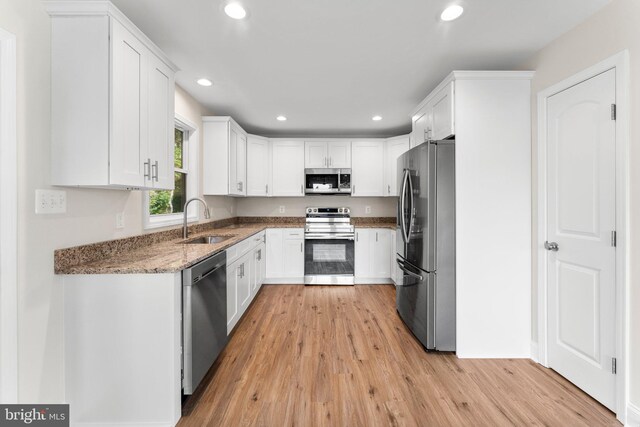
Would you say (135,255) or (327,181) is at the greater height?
(327,181)

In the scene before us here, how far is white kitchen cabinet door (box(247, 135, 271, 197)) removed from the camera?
4.34m

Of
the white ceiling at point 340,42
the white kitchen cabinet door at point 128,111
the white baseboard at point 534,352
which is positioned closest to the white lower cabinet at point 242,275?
the white kitchen cabinet door at point 128,111

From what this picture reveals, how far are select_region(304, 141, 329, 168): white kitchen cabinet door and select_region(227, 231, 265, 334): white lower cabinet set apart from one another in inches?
58.2

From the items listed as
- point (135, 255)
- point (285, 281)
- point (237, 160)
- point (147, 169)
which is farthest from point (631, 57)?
point (285, 281)

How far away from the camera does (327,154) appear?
454cm

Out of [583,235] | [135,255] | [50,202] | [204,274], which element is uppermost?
[50,202]

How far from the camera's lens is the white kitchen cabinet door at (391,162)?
14.5ft

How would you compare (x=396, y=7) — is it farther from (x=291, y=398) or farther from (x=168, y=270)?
(x=291, y=398)

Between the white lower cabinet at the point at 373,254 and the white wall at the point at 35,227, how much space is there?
3.42 meters

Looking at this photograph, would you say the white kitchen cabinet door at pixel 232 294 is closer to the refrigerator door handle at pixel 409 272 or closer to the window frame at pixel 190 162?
the window frame at pixel 190 162

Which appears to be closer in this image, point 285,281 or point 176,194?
point 176,194

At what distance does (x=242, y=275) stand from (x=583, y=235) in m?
2.84

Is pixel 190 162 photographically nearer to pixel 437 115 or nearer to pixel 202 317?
pixel 202 317

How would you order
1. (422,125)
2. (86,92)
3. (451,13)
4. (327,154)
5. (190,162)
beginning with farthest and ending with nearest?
(327,154) < (190,162) < (422,125) < (451,13) < (86,92)
